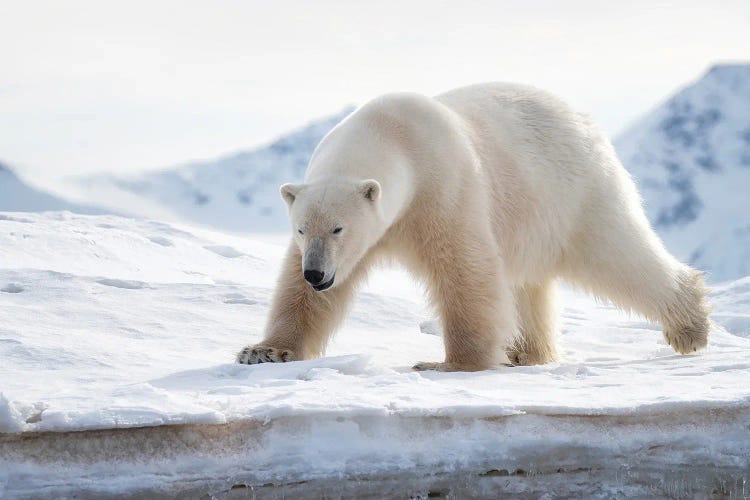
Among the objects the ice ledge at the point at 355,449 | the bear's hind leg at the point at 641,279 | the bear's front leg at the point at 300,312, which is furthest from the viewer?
the bear's hind leg at the point at 641,279

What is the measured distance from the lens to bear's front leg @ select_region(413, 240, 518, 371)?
15.3 ft

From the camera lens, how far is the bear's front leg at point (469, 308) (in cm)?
468

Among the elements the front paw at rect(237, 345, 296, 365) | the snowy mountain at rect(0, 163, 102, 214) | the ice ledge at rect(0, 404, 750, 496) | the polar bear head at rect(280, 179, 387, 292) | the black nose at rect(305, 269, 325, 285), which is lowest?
the ice ledge at rect(0, 404, 750, 496)

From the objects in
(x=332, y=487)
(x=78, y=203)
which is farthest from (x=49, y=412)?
(x=78, y=203)

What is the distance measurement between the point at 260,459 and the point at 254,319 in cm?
304

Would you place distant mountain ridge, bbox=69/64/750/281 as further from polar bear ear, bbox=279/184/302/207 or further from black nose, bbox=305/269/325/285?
black nose, bbox=305/269/325/285

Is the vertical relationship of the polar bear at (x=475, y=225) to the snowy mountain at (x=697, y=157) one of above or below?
below

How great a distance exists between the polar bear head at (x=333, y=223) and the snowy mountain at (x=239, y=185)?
98921 millimetres

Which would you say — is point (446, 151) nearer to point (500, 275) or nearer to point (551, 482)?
point (500, 275)

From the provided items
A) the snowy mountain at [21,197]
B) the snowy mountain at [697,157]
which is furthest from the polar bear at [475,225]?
the snowy mountain at [697,157]

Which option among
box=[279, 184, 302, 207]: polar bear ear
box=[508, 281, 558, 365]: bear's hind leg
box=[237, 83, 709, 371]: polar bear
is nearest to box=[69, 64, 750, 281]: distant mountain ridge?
box=[508, 281, 558, 365]: bear's hind leg

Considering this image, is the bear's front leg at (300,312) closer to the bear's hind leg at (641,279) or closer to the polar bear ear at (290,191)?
the polar bear ear at (290,191)

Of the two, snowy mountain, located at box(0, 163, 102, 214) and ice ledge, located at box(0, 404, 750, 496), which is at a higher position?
snowy mountain, located at box(0, 163, 102, 214)

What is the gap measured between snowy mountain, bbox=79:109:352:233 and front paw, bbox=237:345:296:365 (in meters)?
98.7
